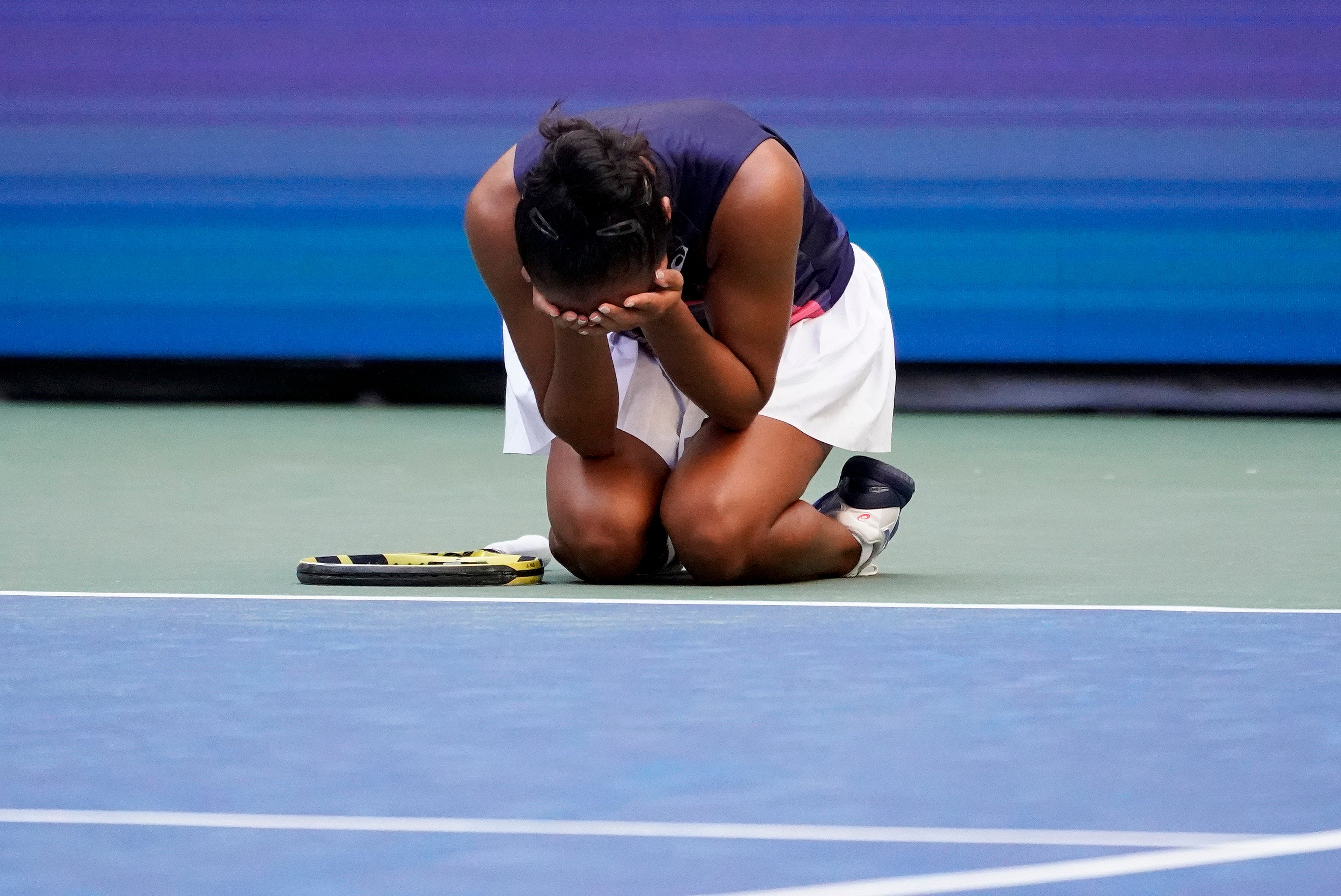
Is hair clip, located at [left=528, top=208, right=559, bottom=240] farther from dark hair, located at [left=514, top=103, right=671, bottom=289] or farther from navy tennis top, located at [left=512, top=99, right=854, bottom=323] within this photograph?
navy tennis top, located at [left=512, top=99, right=854, bottom=323]

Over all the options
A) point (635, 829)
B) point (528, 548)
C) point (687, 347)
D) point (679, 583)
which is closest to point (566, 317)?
point (687, 347)

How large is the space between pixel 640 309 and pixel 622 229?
0.32ft

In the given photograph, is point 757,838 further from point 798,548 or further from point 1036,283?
point 1036,283

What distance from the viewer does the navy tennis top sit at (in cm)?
261

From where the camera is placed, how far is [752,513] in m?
2.77

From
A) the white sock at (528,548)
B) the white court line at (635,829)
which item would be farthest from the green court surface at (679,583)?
the white court line at (635,829)

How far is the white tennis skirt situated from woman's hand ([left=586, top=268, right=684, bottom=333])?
54 cm

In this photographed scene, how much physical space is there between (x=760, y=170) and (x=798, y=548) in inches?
21.4

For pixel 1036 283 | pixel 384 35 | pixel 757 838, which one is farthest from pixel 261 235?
pixel 757 838

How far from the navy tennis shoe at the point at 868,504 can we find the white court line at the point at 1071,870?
4.88ft

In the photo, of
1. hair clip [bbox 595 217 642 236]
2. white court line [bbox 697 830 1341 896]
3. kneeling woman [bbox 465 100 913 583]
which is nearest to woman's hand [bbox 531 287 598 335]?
kneeling woman [bbox 465 100 913 583]

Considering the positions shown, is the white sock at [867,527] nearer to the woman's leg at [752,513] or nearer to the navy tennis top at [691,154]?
the woman's leg at [752,513]

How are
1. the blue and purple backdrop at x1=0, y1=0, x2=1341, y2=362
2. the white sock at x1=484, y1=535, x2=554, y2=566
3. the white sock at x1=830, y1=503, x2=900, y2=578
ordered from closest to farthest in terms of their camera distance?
the white sock at x1=830, y1=503, x2=900, y2=578 < the white sock at x1=484, y1=535, x2=554, y2=566 < the blue and purple backdrop at x1=0, y1=0, x2=1341, y2=362

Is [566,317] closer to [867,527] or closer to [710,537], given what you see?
[710,537]
